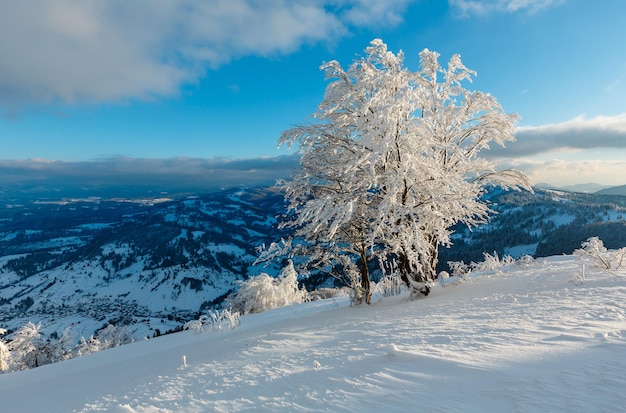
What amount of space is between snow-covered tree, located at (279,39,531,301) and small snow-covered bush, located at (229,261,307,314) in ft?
65.1

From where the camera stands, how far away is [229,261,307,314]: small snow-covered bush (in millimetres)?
29203

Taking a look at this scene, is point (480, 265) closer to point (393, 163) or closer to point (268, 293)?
point (393, 163)

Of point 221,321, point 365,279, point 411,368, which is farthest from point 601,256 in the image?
point 221,321

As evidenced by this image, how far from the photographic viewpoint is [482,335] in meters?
4.94

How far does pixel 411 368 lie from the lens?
154 inches

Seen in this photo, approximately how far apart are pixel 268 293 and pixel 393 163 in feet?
77.2

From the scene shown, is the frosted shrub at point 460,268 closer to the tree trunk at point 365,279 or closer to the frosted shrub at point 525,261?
the frosted shrub at point 525,261

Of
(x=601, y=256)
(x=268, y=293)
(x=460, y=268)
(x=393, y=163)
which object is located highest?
(x=393, y=163)

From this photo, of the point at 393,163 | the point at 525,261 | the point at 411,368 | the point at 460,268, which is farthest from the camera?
the point at 525,261

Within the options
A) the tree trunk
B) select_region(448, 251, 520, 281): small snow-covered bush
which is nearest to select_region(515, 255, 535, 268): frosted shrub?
select_region(448, 251, 520, 281): small snow-covered bush

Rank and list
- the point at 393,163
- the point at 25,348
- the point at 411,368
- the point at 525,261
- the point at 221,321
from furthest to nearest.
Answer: the point at 25,348
the point at 525,261
the point at 221,321
the point at 393,163
the point at 411,368

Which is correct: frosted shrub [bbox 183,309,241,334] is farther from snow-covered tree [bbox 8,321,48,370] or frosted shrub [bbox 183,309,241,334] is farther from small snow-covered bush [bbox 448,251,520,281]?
snow-covered tree [bbox 8,321,48,370]

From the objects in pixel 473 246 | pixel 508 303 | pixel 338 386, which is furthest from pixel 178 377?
pixel 473 246

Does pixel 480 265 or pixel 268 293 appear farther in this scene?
pixel 268 293
